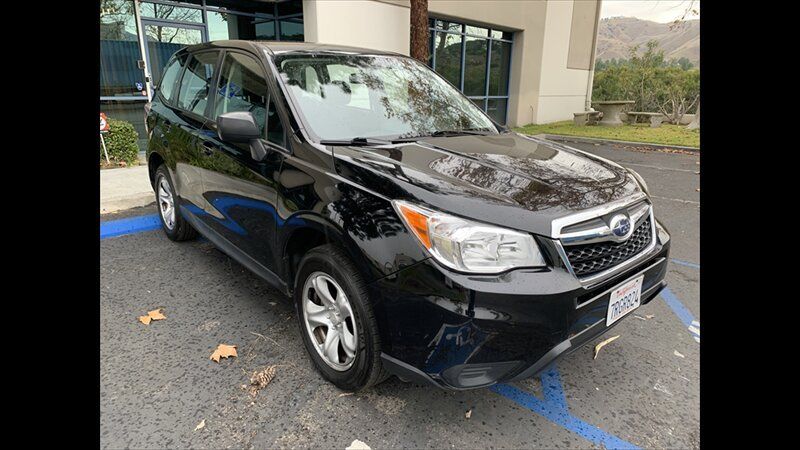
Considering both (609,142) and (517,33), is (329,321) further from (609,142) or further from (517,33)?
(517,33)

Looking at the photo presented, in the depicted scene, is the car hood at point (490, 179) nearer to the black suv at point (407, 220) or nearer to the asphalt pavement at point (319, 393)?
the black suv at point (407, 220)

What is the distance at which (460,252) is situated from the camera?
1.91 meters

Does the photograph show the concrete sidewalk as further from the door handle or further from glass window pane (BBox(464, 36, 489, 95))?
glass window pane (BBox(464, 36, 489, 95))

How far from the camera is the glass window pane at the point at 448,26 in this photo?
1346 centimetres

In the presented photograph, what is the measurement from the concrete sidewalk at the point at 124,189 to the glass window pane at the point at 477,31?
10505mm

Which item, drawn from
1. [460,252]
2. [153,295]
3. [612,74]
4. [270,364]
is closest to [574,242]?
[460,252]

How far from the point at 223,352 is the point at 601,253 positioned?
7.18ft

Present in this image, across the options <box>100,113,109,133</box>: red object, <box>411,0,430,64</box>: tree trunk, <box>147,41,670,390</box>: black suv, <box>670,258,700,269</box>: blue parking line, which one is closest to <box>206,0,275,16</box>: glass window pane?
<box>411,0,430,64</box>: tree trunk

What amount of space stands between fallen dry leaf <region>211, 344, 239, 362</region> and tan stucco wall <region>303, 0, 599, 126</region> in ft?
26.4

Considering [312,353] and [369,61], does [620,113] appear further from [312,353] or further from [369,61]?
[312,353]

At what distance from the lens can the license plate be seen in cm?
218

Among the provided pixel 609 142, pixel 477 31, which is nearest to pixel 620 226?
pixel 609 142

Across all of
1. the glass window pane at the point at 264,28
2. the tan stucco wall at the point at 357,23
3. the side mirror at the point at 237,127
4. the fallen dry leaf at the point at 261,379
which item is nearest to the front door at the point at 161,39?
the glass window pane at the point at 264,28
